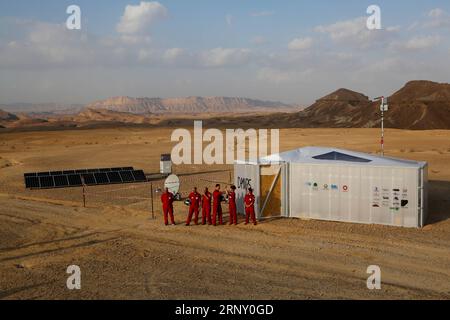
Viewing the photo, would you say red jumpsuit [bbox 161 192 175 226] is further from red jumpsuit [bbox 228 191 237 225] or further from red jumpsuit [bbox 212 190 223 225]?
red jumpsuit [bbox 228 191 237 225]

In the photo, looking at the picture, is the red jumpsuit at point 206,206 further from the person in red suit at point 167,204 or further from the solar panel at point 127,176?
the solar panel at point 127,176

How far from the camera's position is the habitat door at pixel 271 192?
16016 millimetres

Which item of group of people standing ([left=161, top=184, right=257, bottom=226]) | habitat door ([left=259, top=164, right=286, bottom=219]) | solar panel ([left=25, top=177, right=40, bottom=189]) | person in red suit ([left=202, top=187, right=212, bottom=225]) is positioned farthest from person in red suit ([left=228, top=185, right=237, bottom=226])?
solar panel ([left=25, top=177, right=40, bottom=189])

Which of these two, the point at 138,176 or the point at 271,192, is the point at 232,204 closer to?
the point at 271,192

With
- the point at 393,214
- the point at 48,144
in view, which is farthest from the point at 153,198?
the point at 48,144

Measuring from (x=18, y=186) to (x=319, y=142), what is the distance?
28.7m

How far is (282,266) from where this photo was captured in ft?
37.5

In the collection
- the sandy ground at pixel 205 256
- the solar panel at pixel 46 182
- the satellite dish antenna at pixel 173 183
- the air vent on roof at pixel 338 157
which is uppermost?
the air vent on roof at pixel 338 157

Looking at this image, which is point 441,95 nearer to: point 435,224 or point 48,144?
point 48,144

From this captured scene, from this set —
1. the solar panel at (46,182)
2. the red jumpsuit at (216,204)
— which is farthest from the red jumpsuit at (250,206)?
the solar panel at (46,182)

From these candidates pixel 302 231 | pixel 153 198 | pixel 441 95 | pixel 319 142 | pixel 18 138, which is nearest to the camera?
pixel 302 231

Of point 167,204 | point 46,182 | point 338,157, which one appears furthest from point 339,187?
point 46,182

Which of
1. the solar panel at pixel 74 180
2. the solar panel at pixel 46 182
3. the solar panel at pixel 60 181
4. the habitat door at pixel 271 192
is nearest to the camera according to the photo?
the habitat door at pixel 271 192

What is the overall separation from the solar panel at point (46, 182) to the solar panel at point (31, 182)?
0.57 ft
